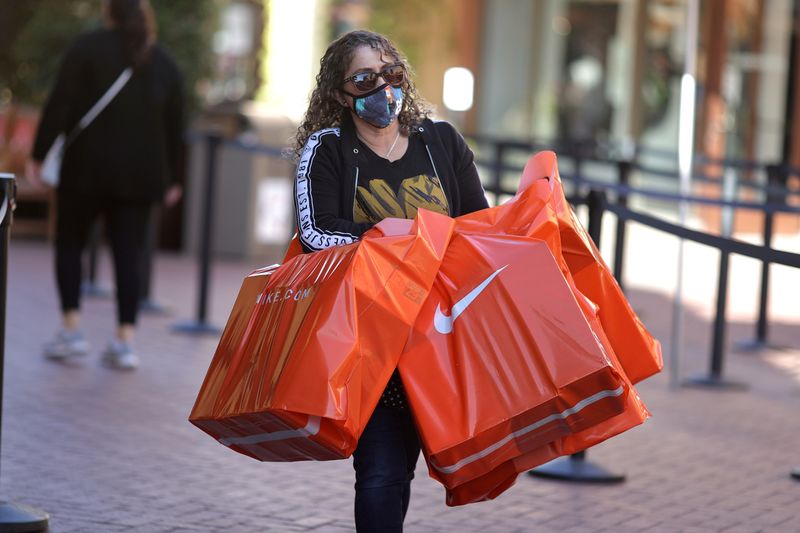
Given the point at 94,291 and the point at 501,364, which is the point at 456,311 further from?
the point at 94,291

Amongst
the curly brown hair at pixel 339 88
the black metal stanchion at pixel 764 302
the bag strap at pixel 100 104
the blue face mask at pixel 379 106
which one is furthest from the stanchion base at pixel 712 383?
the blue face mask at pixel 379 106

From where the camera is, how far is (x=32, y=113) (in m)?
15.5

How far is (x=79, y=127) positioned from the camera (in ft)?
26.0

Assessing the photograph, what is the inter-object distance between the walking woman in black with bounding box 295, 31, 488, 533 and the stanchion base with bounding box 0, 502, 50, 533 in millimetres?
1449

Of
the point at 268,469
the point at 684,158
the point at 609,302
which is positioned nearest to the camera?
the point at 609,302

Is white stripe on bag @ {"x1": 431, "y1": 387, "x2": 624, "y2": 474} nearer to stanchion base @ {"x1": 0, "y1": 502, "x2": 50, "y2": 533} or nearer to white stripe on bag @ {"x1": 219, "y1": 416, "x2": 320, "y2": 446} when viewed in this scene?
white stripe on bag @ {"x1": 219, "y1": 416, "x2": 320, "y2": 446}

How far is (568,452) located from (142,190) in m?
4.63

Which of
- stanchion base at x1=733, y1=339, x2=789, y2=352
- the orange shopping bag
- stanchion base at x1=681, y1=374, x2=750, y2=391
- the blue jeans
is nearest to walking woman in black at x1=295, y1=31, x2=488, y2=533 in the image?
the blue jeans

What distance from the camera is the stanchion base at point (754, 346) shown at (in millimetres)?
10422

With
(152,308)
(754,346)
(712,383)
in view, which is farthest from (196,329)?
(754,346)

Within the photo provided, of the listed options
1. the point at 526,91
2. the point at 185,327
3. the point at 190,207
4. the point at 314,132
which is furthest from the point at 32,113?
the point at 314,132

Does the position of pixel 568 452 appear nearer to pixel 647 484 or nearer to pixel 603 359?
pixel 603 359

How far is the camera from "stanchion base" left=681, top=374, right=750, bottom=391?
29.0ft

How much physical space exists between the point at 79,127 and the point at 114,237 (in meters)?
0.64
